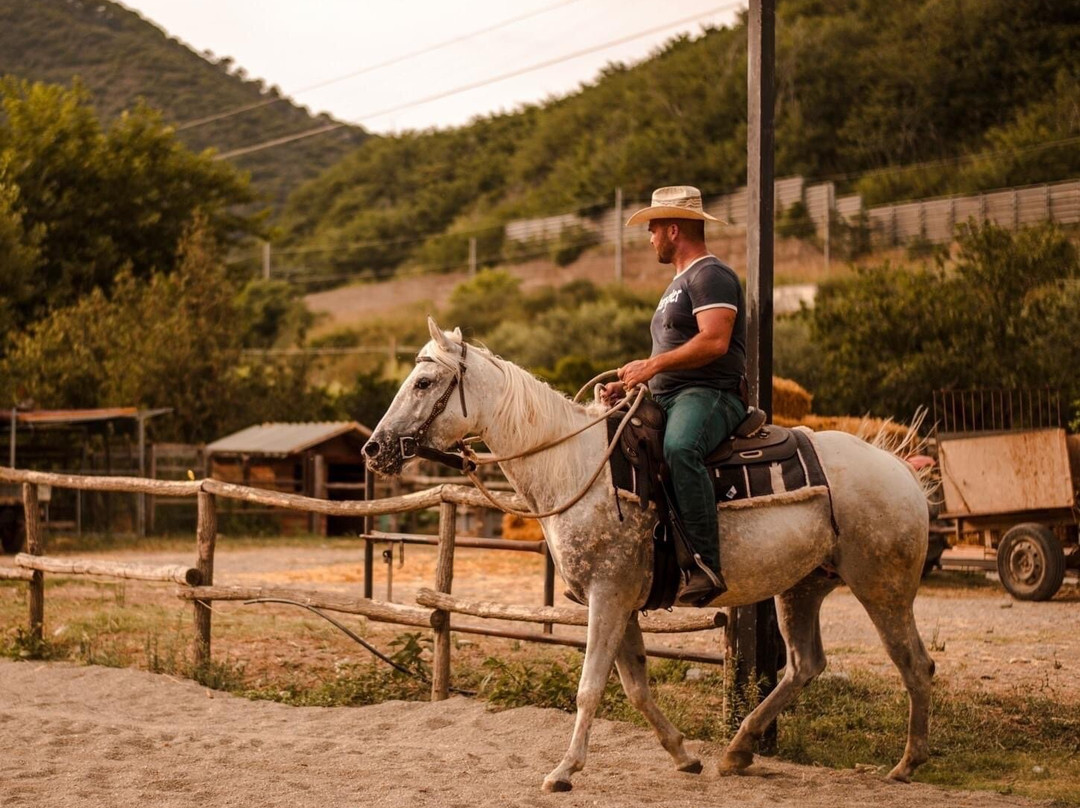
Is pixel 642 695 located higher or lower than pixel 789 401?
lower

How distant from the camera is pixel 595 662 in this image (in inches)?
209

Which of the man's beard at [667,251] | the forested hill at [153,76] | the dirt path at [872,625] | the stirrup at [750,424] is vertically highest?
the forested hill at [153,76]

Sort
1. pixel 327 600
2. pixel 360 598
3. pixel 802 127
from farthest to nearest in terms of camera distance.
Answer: pixel 802 127, pixel 327 600, pixel 360 598

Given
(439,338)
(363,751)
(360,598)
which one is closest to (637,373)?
(439,338)

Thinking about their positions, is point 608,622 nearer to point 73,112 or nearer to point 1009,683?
point 1009,683

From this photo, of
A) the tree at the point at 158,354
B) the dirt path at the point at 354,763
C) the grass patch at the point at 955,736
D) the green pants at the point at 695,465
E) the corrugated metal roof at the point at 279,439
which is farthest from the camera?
the tree at the point at 158,354

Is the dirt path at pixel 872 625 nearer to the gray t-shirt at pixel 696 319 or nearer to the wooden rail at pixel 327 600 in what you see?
the wooden rail at pixel 327 600

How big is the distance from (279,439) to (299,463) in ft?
2.42

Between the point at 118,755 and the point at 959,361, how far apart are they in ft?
61.5

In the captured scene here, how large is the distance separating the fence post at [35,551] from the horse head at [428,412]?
16.8 ft

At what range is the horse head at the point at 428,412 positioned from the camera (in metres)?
5.27

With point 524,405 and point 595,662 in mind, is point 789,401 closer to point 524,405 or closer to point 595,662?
point 524,405

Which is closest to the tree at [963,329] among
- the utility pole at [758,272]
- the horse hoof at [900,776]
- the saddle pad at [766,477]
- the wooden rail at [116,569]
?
the utility pole at [758,272]

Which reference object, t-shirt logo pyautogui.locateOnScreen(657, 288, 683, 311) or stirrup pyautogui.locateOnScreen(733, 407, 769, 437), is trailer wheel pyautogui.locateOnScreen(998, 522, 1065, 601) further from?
t-shirt logo pyautogui.locateOnScreen(657, 288, 683, 311)
